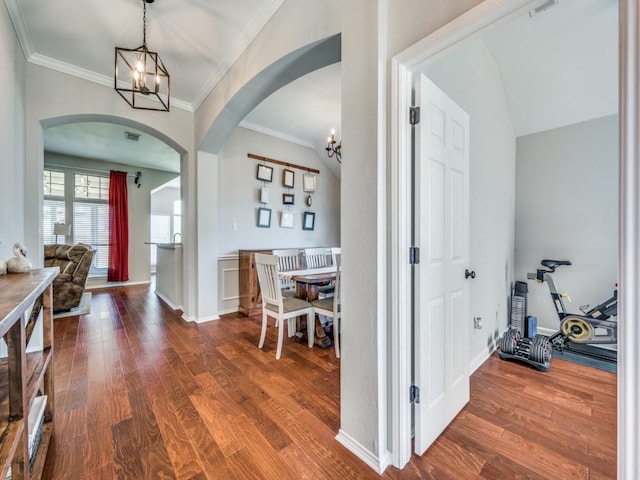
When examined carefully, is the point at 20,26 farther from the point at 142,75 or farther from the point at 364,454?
the point at 364,454

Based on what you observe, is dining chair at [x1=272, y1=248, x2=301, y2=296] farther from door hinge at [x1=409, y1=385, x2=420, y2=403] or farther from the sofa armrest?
the sofa armrest

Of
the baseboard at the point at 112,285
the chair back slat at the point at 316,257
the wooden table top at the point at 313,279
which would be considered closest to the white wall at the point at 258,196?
the chair back slat at the point at 316,257

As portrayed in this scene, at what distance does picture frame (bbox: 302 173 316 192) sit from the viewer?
4.82m

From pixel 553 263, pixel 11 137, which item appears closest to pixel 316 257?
pixel 553 263

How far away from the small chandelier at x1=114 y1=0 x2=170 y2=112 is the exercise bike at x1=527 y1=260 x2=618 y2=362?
12.4 ft

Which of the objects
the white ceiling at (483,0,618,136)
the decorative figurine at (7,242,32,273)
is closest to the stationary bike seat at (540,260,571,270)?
the white ceiling at (483,0,618,136)

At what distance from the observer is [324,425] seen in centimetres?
158

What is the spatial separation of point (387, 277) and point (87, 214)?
7.14 metres

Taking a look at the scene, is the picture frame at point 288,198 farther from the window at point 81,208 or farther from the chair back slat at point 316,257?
the window at point 81,208

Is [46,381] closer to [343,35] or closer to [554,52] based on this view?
[343,35]

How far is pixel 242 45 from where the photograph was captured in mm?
2344

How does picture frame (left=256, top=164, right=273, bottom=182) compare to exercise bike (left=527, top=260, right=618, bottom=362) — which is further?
picture frame (left=256, top=164, right=273, bottom=182)

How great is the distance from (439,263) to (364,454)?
103 centimetres

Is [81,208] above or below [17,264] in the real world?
above
